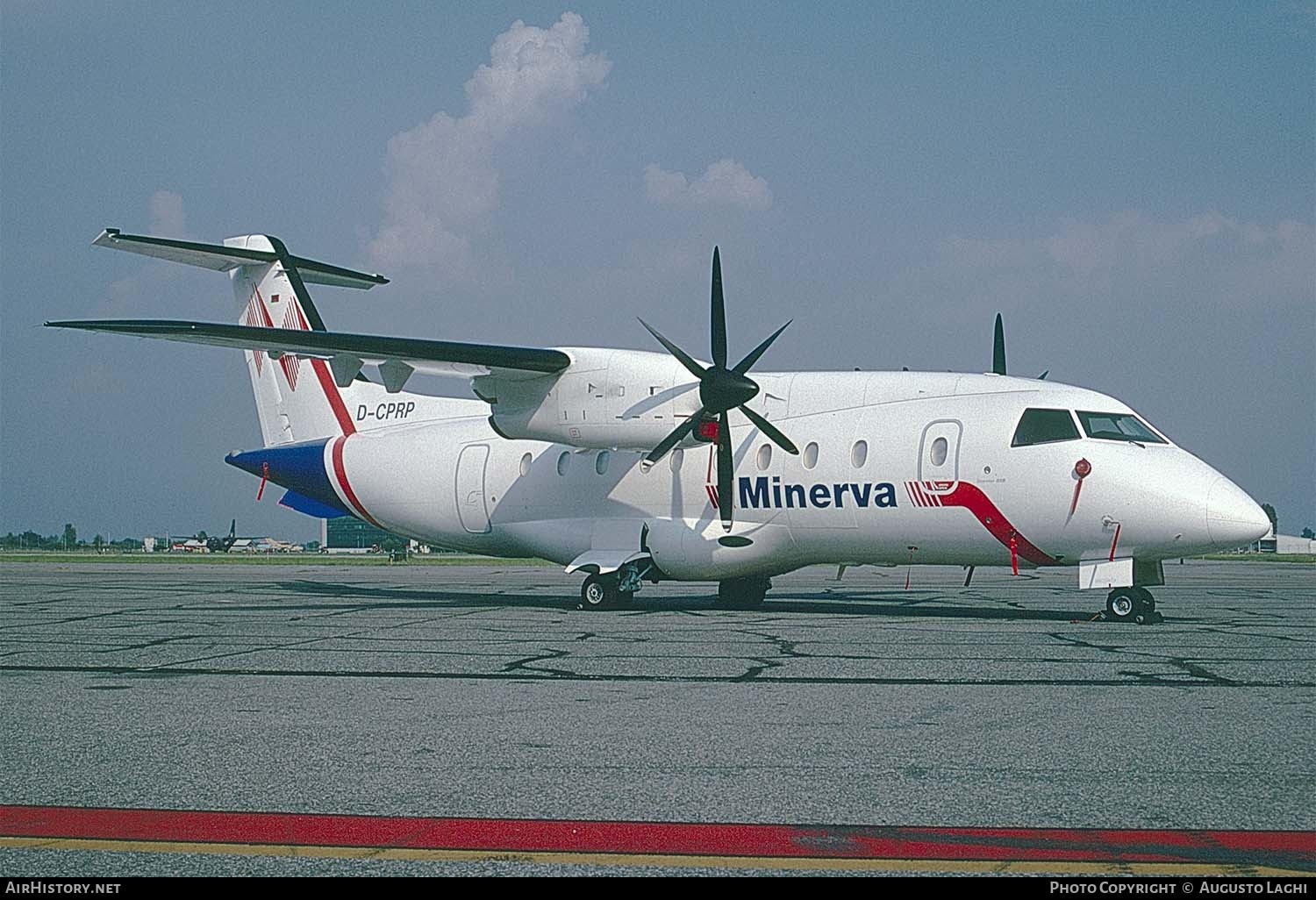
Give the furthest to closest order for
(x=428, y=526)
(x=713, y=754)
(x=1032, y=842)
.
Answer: (x=428, y=526)
(x=713, y=754)
(x=1032, y=842)

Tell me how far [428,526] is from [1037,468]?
11.9 metres

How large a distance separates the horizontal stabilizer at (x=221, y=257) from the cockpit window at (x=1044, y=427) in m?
15.9

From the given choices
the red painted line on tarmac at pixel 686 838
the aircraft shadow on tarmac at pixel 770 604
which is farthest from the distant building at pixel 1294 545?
the red painted line on tarmac at pixel 686 838

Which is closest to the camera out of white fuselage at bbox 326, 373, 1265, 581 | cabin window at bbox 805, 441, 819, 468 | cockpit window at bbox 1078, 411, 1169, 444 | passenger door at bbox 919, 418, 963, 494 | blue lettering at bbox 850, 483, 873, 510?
white fuselage at bbox 326, 373, 1265, 581

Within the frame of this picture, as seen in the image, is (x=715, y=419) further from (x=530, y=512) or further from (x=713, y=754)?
(x=713, y=754)

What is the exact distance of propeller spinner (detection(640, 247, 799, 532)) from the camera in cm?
1941

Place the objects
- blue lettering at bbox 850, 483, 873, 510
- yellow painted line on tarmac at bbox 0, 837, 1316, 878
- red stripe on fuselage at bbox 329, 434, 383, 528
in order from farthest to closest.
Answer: red stripe on fuselage at bbox 329, 434, 383, 528
blue lettering at bbox 850, 483, 873, 510
yellow painted line on tarmac at bbox 0, 837, 1316, 878

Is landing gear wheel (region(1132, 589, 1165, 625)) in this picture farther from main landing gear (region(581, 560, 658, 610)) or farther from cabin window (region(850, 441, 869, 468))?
main landing gear (region(581, 560, 658, 610))

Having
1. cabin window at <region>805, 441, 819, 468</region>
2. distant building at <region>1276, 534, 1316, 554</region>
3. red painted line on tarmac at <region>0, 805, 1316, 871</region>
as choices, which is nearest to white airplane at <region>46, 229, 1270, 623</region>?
cabin window at <region>805, 441, 819, 468</region>

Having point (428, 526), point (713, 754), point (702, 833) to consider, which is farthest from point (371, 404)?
point (702, 833)

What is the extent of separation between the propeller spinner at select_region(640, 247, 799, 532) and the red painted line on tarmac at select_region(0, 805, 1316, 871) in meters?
14.0

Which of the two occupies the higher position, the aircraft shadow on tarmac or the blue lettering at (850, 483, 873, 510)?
the blue lettering at (850, 483, 873, 510)

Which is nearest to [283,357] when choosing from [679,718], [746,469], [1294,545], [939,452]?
[746,469]

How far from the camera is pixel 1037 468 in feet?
57.7
